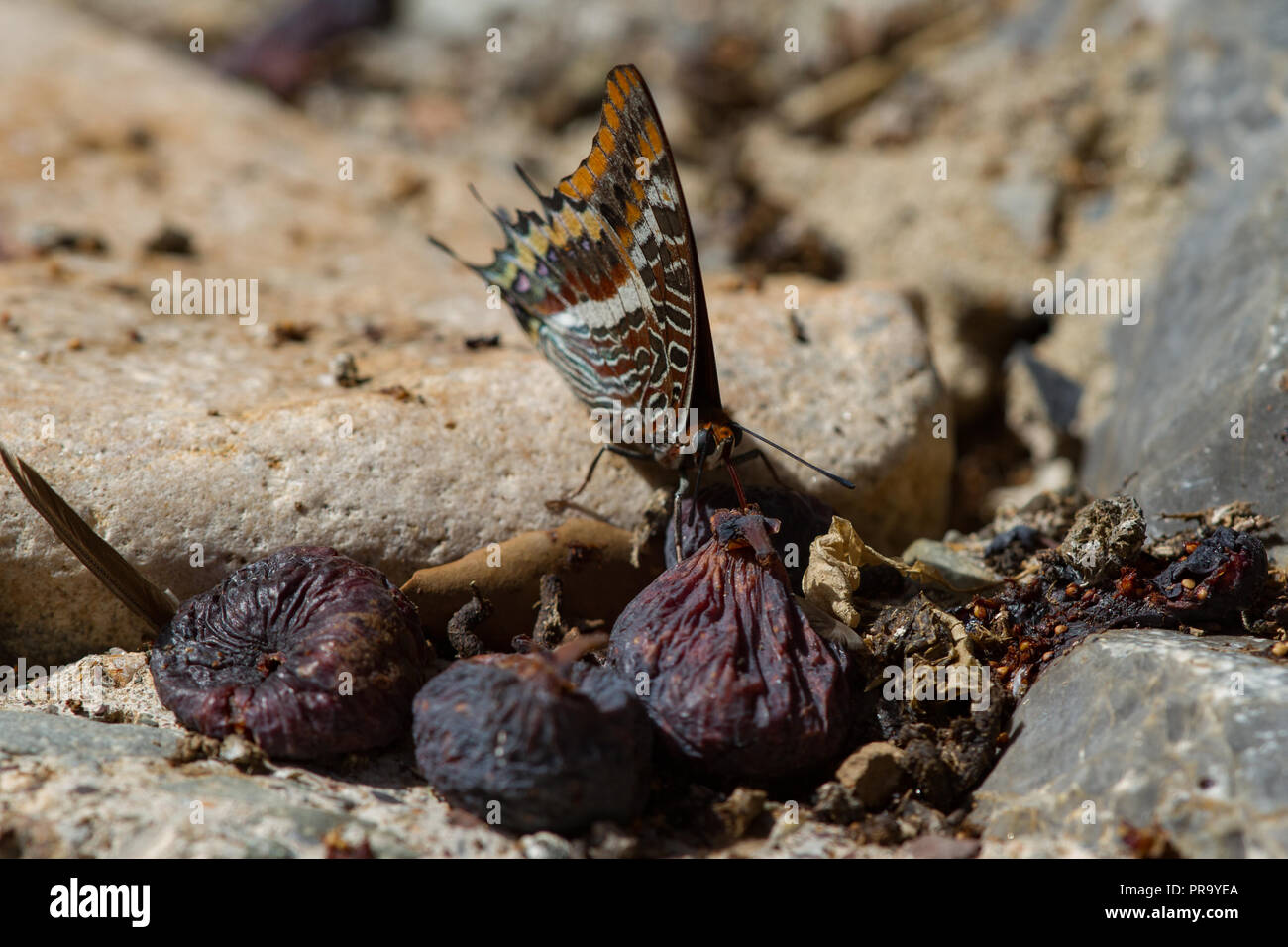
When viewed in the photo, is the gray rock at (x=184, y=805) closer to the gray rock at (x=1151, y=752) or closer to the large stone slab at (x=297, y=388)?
the large stone slab at (x=297, y=388)

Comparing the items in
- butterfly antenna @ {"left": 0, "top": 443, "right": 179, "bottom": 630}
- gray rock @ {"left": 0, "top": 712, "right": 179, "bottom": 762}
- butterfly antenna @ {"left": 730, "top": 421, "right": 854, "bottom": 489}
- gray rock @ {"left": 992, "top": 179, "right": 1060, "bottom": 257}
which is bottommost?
gray rock @ {"left": 0, "top": 712, "right": 179, "bottom": 762}

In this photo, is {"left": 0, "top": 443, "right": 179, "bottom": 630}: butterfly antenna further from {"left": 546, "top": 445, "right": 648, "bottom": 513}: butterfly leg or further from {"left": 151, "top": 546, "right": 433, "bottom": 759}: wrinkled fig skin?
{"left": 546, "top": 445, "right": 648, "bottom": 513}: butterfly leg

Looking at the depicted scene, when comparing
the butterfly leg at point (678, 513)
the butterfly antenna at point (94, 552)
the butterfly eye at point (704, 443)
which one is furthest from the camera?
the butterfly leg at point (678, 513)

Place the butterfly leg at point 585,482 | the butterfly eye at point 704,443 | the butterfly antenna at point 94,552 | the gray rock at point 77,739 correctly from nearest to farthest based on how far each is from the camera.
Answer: the gray rock at point 77,739, the butterfly antenna at point 94,552, the butterfly eye at point 704,443, the butterfly leg at point 585,482

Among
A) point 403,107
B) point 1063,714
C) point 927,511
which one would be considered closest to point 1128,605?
point 1063,714

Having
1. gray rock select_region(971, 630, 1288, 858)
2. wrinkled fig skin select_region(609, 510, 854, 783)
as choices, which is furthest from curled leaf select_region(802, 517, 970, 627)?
gray rock select_region(971, 630, 1288, 858)

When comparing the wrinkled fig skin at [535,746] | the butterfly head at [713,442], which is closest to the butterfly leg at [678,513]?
the butterfly head at [713,442]
